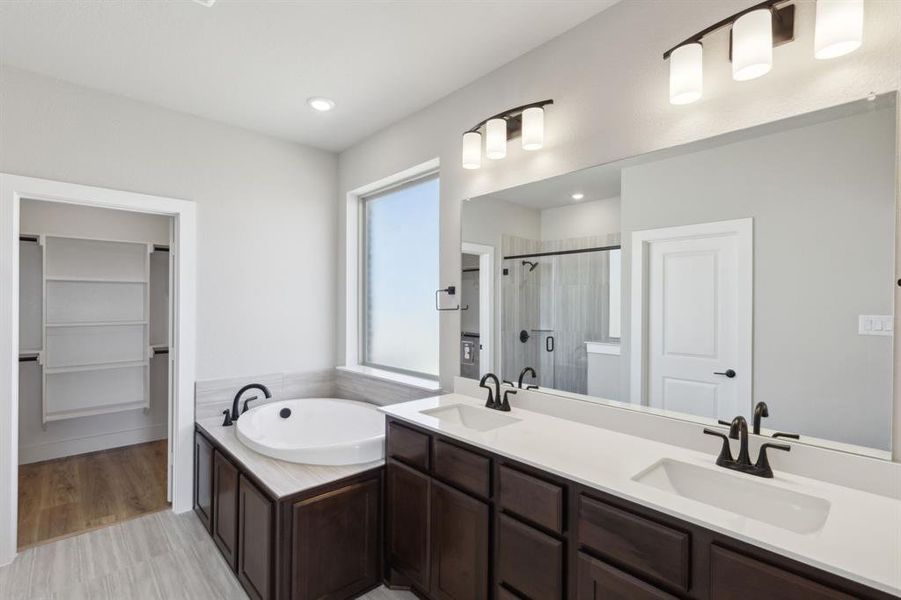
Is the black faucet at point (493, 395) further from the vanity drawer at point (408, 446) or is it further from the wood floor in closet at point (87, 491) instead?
the wood floor in closet at point (87, 491)

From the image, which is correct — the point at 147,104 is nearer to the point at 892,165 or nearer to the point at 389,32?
the point at 389,32

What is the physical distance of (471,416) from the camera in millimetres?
2256

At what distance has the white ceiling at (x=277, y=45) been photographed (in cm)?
190

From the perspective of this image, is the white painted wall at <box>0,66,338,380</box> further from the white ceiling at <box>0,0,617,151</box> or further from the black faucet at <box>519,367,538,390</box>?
the black faucet at <box>519,367,538,390</box>

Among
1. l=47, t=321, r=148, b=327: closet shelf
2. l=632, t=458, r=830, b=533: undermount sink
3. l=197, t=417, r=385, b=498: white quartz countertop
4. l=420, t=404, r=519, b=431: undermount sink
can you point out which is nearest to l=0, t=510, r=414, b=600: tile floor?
l=197, t=417, r=385, b=498: white quartz countertop

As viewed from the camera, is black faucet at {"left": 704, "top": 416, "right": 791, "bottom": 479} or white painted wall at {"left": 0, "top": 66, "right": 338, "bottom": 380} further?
white painted wall at {"left": 0, "top": 66, "right": 338, "bottom": 380}

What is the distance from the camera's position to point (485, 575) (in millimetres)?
1641

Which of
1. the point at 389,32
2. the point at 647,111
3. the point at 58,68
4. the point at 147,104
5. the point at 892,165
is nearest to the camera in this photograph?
the point at 892,165

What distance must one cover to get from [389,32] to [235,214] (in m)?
1.81

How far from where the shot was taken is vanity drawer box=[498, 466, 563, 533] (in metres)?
1.40

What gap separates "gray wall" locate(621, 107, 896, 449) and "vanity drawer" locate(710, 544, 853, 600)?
597mm

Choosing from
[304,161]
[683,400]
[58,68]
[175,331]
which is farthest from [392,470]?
[58,68]

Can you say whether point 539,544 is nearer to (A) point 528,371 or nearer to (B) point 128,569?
(A) point 528,371

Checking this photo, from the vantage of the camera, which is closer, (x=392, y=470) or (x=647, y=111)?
(x=647, y=111)
